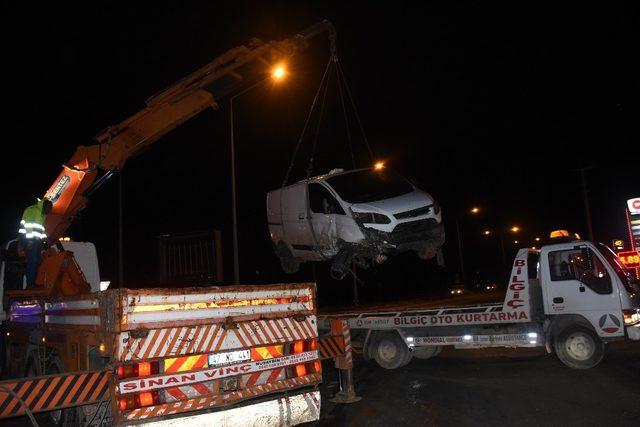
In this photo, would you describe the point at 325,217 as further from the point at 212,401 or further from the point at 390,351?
the point at 212,401

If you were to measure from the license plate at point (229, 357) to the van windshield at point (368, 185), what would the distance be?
478 cm

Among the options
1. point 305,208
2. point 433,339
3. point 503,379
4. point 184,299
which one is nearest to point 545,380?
point 503,379

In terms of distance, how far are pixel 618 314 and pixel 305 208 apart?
5726 millimetres

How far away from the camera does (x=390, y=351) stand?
11.2 m

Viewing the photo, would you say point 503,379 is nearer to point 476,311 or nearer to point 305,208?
point 476,311

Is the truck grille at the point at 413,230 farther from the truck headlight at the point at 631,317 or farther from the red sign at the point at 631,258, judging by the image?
the red sign at the point at 631,258

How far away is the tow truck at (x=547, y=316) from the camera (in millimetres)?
9414

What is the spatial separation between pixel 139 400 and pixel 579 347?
7547 mm

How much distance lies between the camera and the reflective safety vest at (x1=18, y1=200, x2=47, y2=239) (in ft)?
26.2

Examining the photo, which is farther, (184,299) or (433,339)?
(433,339)

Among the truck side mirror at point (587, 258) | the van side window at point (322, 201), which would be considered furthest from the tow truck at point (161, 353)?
the truck side mirror at point (587, 258)

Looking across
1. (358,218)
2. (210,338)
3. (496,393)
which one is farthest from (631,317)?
(210,338)

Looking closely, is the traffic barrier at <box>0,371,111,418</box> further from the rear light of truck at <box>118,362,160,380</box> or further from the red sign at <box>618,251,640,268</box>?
the red sign at <box>618,251,640,268</box>

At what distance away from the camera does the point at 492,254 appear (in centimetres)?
6247
